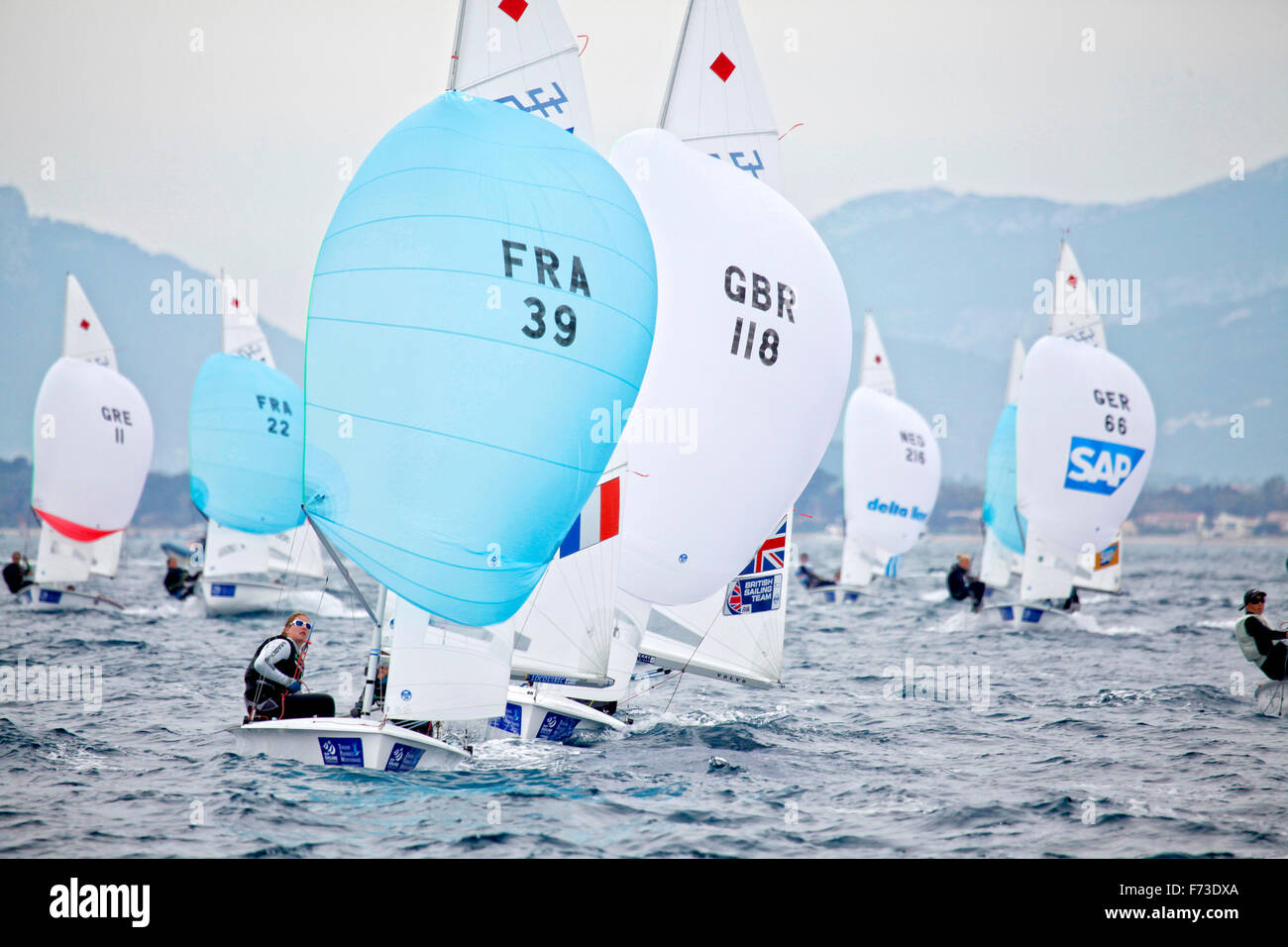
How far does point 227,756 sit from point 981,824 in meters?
5.48

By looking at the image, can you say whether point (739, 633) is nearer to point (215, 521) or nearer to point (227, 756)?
point (227, 756)

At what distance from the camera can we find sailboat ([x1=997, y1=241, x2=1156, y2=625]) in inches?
781

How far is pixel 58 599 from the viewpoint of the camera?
2212 centimetres

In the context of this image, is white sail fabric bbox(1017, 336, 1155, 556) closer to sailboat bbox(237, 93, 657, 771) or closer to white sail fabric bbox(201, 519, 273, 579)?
sailboat bbox(237, 93, 657, 771)

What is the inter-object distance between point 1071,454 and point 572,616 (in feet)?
43.6

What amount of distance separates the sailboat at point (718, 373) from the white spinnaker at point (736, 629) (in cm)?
111

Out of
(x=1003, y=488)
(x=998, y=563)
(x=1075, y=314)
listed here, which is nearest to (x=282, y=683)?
(x=1075, y=314)

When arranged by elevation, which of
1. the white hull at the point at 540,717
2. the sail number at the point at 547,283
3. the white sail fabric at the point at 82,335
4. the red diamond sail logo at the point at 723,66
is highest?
the red diamond sail logo at the point at 723,66

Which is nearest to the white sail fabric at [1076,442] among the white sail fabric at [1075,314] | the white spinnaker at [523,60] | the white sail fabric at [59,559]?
the white sail fabric at [1075,314]

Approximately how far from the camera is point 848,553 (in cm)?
2877

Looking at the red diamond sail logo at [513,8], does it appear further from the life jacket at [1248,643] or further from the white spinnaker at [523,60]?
the life jacket at [1248,643]

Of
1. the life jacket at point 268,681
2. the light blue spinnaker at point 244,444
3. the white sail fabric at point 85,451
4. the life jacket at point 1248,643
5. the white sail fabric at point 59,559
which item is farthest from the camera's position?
the white sail fabric at point 85,451

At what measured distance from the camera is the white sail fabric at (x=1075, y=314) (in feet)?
69.8

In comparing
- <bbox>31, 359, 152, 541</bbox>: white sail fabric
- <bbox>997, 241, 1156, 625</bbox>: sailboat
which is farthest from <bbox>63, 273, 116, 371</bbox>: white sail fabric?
<bbox>997, 241, 1156, 625</bbox>: sailboat
